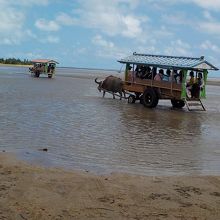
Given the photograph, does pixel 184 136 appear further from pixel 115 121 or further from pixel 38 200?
pixel 38 200

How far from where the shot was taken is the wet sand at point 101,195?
501 centimetres

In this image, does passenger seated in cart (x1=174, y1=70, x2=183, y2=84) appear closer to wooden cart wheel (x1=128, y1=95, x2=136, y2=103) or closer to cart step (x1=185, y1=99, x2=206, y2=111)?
cart step (x1=185, y1=99, x2=206, y2=111)

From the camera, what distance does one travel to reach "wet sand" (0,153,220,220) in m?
5.01

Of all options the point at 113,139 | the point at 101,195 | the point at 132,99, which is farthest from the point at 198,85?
the point at 101,195

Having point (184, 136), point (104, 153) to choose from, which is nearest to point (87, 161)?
point (104, 153)

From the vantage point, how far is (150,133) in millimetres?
12094

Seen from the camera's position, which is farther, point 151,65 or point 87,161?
point 151,65

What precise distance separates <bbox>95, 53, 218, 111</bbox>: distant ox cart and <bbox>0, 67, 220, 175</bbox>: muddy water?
6.58 feet

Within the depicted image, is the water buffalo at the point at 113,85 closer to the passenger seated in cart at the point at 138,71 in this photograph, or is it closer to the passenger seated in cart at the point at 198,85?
the passenger seated in cart at the point at 138,71

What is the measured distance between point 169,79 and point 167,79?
129 millimetres

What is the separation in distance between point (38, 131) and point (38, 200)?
6.09 m

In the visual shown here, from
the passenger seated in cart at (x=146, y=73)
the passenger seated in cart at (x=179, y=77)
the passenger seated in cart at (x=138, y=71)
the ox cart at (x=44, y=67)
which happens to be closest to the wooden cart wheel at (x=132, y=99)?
the passenger seated in cart at (x=138, y=71)

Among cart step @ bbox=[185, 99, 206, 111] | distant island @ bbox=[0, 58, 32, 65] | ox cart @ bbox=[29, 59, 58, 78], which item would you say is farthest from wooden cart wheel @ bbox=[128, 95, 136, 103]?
distant island @ bbox=[0, 58, 32, 65]

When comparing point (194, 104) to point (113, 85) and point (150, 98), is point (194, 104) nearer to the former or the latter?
point (150, 98)
